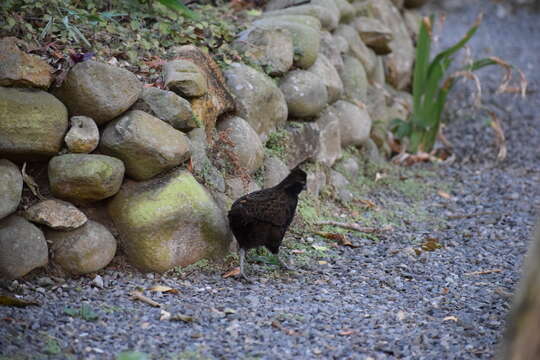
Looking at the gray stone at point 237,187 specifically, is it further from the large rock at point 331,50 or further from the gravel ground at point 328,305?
the large rock at point 331,50

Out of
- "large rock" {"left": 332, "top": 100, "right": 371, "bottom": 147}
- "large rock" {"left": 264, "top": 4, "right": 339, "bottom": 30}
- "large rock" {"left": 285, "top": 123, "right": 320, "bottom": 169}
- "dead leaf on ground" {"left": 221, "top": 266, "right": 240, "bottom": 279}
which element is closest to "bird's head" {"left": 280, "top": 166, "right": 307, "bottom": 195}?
"dead leaf on ground" {"left": 221, "top": 266, "right": 240, "bottom": 279}

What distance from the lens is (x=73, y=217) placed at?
11.4ft

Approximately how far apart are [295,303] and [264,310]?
0.73 ft

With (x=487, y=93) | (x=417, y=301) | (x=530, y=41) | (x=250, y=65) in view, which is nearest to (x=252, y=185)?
(x=250, y=65)

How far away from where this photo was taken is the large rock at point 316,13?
5984mm

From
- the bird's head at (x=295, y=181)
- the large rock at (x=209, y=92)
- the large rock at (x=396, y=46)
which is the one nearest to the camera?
the bird's head at (x=295, y=181)

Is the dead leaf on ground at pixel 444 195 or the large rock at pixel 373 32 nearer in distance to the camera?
the dead leaf on ground at pixel 444 195

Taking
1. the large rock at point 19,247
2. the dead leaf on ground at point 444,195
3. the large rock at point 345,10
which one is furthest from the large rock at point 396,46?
the large rock at point 19,247

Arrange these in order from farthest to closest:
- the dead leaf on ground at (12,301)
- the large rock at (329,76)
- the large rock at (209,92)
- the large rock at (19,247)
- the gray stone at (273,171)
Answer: the large rock at (329,76) → the gray stone at (273,171) → the large rock at (209,92) → the large rock at (19,247) → the dead leaf on ground at (12,301)

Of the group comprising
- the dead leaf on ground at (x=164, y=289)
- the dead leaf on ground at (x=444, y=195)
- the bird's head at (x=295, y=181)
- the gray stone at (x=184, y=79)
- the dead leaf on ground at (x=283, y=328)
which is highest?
the gray stone at (x=184, y=79)

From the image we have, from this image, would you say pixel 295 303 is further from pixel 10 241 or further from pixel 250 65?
pixel 250 65

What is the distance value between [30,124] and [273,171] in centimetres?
192

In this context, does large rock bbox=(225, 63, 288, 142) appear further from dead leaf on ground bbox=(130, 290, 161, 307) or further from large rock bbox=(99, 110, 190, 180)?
dead leaf on ground bbox=(130, 290, 161, 307)

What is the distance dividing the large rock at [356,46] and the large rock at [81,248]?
4041 mm
